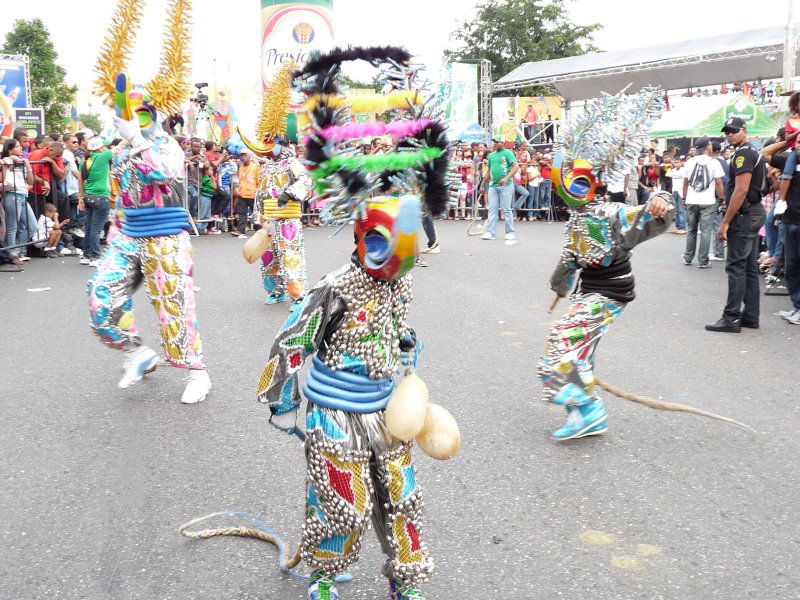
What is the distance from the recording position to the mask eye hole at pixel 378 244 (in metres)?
2.30

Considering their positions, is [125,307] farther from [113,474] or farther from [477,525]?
[477,525]

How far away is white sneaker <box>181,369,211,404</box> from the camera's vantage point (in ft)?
16.5

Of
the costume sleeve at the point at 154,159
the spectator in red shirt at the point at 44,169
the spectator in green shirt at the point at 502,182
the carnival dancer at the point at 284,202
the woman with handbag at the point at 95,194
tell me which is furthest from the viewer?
the spectator in green shirt at the point at 502,182

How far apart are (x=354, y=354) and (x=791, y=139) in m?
6.63

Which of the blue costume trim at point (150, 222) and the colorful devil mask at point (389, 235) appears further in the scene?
the blue costume trim at point (150, 222)

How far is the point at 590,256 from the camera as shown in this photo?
4.34 m

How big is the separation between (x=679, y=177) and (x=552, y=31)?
106 ft

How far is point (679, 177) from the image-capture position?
15.1 m

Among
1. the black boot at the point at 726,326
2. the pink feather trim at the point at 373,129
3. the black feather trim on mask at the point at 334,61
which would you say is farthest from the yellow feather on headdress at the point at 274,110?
the pink feather trim at the point at 373,129

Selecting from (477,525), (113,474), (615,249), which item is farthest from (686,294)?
(113,474)

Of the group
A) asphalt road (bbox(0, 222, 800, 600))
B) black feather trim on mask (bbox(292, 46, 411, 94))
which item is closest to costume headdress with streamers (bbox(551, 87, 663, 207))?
asphalt road (bbox(0, 222, 800, 600))

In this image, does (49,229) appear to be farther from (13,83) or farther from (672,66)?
(672,66)

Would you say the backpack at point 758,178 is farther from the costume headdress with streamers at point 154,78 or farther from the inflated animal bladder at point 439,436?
the inflated animal bladder at point 439,436

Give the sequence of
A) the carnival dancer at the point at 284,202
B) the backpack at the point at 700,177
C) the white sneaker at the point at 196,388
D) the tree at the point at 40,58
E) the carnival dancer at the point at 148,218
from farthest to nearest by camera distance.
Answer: the tree at the point at 40,58 < the backpack at the point at 700,177 < the carnival dancer at the point at 284,202 < the white sneaker at the point at 196,388 < the carnival dancer at the point at 148,218
